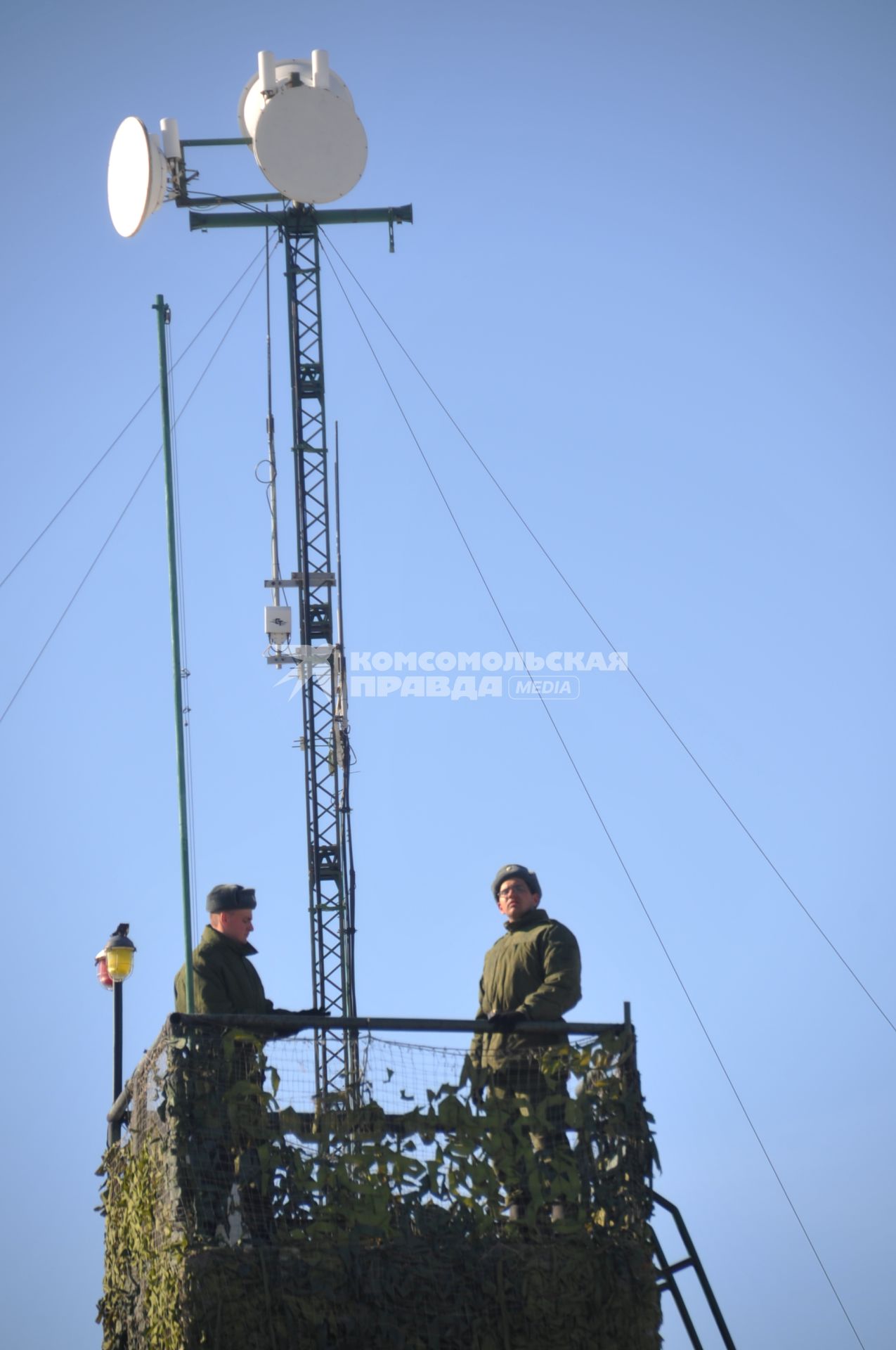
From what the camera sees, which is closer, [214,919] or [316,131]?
[214,919]

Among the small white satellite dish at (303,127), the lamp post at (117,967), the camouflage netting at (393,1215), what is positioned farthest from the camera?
the small white satellite dish at (303,127)

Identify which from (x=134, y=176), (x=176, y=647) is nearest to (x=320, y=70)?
(x=134, y=176)

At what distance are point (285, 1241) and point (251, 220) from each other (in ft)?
45.5

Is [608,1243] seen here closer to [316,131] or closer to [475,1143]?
[475,1143]

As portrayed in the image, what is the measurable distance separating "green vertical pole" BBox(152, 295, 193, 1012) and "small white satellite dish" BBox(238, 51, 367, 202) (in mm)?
6817

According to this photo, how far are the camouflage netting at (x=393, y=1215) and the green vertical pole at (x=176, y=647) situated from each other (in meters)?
0.92

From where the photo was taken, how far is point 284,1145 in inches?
373

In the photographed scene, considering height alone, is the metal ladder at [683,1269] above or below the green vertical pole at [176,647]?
below

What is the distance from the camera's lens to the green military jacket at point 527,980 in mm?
9938

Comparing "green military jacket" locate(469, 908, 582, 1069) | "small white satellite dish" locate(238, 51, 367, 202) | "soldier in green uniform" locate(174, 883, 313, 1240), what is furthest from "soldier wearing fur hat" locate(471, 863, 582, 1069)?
"small white satellite dish" locate(238, 51, 367, 202)

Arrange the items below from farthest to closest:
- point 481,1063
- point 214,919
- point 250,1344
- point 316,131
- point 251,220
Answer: point 251,220 < point 316,131 < point 214,919 < point 481,1063 < point 250,1344

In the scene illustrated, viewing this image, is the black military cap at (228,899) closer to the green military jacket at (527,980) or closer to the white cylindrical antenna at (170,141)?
the green military jacket at (527,980)

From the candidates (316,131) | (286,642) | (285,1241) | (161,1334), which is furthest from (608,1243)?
(316,131)

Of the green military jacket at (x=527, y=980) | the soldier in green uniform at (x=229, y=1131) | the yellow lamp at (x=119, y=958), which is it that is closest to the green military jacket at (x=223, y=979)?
the soldier in green uniform at (x=229, y=1131)
